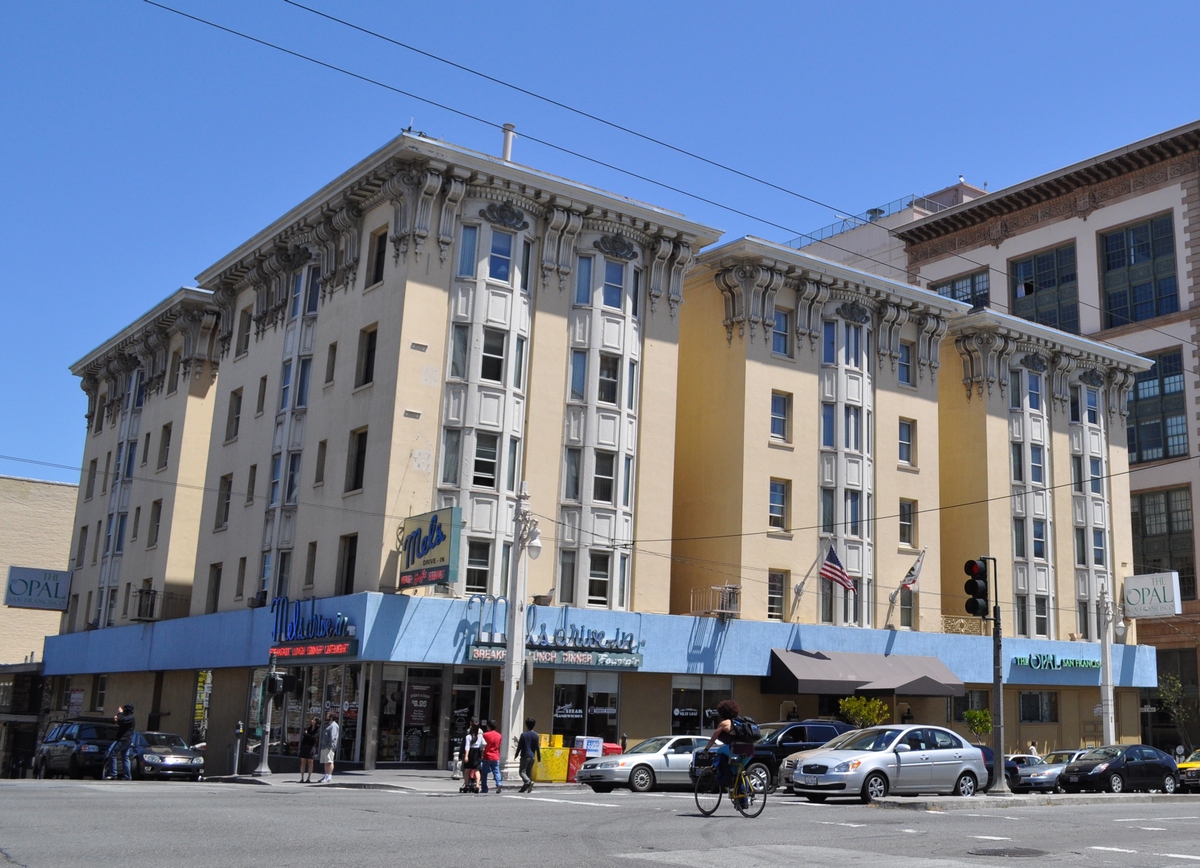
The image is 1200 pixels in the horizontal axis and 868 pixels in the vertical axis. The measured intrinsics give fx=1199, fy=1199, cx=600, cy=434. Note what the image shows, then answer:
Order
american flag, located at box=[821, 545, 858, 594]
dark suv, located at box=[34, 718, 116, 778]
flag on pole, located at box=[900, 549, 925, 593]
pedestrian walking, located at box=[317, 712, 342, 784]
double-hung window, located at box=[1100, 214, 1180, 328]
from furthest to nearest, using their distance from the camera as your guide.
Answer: double-hung window, located at box=[1100, 214, 1180, 328] < flag on pole, located at box=[900, 549, 925, 593] < american flag, located at box=[821, 545, 858, 594] < dark suv, located at box=[34, 718, 116, 778] < pedestrian walking, located at box=[317, 712, 342, 784]

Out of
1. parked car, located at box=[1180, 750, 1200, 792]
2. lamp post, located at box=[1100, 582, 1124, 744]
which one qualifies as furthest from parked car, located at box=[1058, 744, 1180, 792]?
lamp post, located at box=[1100, 582, 1124, 744]

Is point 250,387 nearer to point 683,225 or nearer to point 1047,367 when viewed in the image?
point 683,225

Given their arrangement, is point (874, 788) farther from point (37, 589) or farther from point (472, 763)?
point (37, 589)

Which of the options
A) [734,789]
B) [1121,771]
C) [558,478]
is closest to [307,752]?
[558,478]

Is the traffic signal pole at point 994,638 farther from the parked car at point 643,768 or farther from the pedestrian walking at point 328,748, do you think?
the pedestrian walking at point 328,748

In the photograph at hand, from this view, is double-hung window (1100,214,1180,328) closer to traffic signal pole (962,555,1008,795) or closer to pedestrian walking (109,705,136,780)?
traffic signal pole (962,555,1008,795)

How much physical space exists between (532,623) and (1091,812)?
16.8 m

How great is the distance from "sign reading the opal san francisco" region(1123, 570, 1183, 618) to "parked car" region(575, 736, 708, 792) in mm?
29547

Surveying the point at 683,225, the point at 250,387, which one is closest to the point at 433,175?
the point at 683,225

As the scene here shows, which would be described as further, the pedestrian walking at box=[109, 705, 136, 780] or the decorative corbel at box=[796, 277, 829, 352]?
the decorative corbel at box=[796, 277, 829, 352]

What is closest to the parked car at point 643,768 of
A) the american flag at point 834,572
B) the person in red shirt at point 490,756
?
the person in red shirt at point 490,756

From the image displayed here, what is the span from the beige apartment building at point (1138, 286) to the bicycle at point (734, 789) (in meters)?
38.6

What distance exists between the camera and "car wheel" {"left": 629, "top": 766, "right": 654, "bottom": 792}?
2695 centimetres

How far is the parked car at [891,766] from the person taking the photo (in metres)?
22.9
